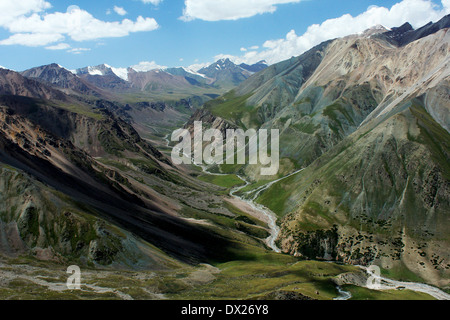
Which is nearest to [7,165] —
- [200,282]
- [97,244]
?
[97,244]

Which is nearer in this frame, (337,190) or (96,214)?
(96,214)

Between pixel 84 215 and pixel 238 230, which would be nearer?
pixel 84 215

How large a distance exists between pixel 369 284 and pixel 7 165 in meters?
117

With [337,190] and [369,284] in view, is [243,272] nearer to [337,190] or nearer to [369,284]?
[369,284]

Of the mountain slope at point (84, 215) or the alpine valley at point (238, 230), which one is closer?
the alpine valley at point (238, 230)

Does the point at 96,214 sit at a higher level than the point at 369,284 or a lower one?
higher

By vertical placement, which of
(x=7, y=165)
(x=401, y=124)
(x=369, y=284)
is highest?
(x=401, y=124)

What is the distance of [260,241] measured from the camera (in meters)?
158

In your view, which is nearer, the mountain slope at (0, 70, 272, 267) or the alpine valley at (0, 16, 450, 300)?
the alpine valley at (0, 16, 450, 300)

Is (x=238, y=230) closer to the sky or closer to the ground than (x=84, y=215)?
closer to the ground
